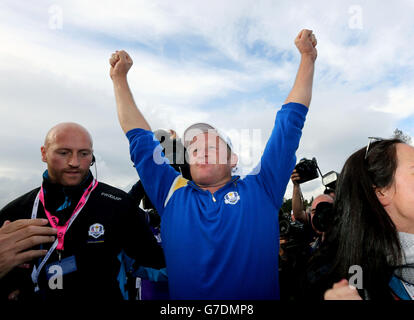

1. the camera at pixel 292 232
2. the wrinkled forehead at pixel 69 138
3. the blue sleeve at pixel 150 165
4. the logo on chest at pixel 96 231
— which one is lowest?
the camera at pixel 292 232

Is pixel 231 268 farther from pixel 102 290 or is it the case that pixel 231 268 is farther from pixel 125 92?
pixel 125 92

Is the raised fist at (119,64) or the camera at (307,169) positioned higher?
the raised fist at (119,64)

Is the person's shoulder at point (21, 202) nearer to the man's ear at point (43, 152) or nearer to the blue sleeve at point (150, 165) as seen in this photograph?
the man's ear at point (43, 152)

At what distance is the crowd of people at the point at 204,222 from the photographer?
5.27ft

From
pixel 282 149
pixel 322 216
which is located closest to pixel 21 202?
pixel 282 149

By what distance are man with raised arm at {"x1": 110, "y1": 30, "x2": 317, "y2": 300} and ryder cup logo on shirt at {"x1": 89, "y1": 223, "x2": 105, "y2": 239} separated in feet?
2.20

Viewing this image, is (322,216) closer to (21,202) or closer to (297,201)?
(297,201)

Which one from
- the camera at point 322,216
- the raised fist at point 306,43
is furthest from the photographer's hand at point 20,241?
the raised fist at point 306,43

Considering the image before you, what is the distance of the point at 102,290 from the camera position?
230 centimetres

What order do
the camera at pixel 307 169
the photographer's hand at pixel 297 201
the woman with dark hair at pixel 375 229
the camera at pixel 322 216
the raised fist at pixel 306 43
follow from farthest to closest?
the photographer's hand at pixel 297 201
the camera at pixel 307 169
the camera at pixel 322 216
the raised fist at pixel 306 43
the woman with dark hair at pixel 375 229

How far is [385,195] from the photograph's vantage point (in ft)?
5.50

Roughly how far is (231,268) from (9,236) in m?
1.42

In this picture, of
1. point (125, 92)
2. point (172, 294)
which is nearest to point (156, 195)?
point (172, 294)
